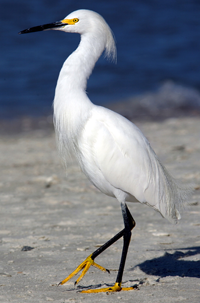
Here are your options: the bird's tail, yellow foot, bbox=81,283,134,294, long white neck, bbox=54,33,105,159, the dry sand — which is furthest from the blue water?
yellow foot, bbox=81,283,134,294

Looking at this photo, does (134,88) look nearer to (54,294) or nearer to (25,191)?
(25,191)

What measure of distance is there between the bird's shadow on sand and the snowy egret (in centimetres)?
35

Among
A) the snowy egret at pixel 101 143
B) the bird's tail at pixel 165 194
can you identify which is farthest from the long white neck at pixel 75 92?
the bird's tail at pixel 165 194

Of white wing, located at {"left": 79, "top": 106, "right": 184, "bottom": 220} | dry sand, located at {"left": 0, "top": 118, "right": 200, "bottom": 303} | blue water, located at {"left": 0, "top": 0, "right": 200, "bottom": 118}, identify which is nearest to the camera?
dry sand, located at {"left": 0, "top": 118, "right": 200, "bottom": 303}

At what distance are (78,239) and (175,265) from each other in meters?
0.97

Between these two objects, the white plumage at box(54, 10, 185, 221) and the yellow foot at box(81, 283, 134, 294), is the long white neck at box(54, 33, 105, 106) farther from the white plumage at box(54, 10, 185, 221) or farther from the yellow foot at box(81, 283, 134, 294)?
the yellow foot at box(81, 283, 134, 294)

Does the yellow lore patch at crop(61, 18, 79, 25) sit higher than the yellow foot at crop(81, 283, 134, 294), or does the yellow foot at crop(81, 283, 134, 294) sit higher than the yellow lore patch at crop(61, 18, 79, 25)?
the yellow lore patch at crop(61, 18, 79, 25)

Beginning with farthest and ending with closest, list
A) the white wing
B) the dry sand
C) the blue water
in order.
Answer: the blue water → the white wing → the dry sand

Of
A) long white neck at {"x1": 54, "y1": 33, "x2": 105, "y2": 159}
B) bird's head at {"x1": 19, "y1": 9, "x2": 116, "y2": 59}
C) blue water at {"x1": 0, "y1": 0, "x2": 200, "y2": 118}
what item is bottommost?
blue water at {"x1": 0, "y1": 0, "x2": 200, "y2": 118}

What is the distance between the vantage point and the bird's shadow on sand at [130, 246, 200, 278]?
3.31m

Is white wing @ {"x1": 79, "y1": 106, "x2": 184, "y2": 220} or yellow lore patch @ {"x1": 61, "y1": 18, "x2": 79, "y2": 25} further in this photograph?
yellow lore patch @ {"x1": 61, "y1": 18, "x2": 79, "y2": 25}

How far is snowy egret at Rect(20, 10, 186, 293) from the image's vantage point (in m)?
3.24

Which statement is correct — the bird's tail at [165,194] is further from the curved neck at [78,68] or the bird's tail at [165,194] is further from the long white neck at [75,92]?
the curved neck at [78,68]

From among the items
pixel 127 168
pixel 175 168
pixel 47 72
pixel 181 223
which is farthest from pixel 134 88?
pixel 127 168
